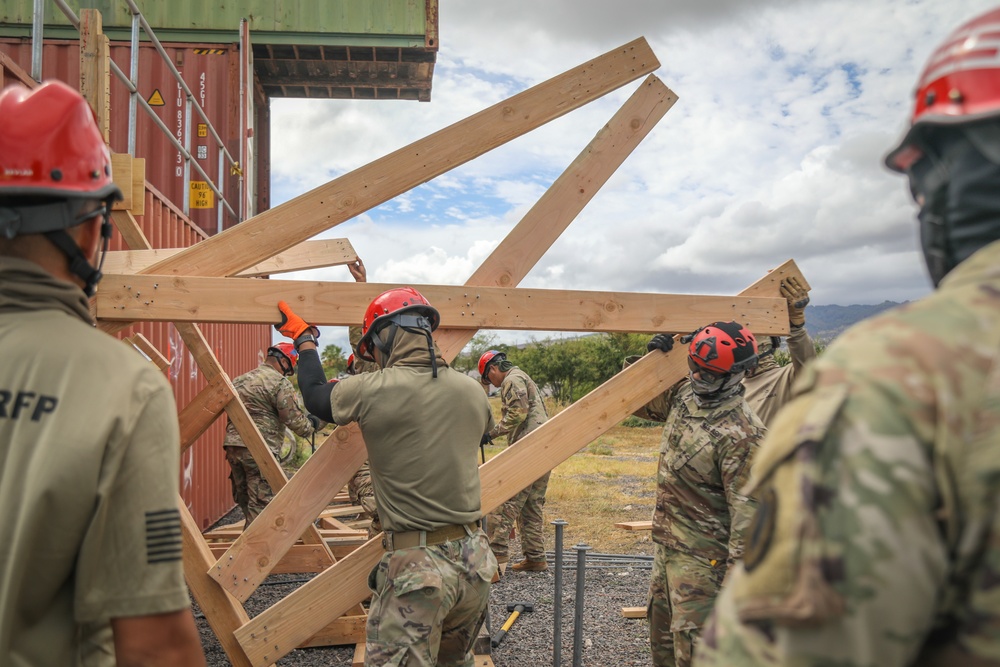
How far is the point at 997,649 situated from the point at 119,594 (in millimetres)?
1310

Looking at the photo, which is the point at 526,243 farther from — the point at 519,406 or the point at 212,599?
the point at 519,406

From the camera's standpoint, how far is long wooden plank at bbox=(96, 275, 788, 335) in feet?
10.8

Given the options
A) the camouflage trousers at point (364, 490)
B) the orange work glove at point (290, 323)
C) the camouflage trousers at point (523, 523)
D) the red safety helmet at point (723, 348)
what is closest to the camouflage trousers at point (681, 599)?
the red safety helmet at point (723, 348)

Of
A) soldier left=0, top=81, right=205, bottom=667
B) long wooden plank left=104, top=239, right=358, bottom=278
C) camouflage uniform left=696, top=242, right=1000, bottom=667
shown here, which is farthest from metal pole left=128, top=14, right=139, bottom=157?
camouflage uniform left=696, top=242, right=1000, bottom=667

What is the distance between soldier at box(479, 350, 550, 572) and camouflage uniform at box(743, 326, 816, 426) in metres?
2.42

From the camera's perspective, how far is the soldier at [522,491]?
8.11m

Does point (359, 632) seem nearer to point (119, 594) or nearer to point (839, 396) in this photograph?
point (119, 594)

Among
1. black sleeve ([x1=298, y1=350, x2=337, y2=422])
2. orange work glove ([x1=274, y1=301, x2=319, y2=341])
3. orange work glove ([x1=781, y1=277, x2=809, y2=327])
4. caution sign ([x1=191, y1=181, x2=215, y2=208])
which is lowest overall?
black sleeve ([x1=298, y1=350, x2=337, y2=422])

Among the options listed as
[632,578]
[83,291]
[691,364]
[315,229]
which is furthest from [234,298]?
[632,578]

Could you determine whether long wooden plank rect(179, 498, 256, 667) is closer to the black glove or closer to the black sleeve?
the black sleeve

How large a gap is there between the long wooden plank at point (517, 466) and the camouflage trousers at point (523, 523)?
407 centimetres

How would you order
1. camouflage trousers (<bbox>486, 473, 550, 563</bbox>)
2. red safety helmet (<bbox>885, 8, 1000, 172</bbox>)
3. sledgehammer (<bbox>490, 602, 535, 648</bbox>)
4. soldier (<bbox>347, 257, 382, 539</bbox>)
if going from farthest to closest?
camouflage trousers (<bbox>486, 473, 550, 563</bbox>)
sledgehammer (<bbox>490, 602, 535, 648</bbox>)
soldier (<bbox>347, 257, 382, 539</bbox>)
red safety helmet (<bbox>885, 8, 1000, 172</bbox>)

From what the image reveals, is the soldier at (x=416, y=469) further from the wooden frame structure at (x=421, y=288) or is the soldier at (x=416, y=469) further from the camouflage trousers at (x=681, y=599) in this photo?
the camouflage trousers at (x=681, y=599)

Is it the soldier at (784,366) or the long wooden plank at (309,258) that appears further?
the long wooden plank at (309,258)
